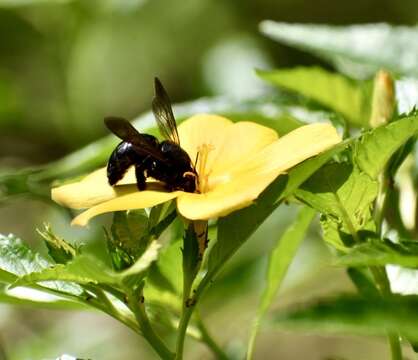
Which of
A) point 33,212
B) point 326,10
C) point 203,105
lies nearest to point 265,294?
point 203,105

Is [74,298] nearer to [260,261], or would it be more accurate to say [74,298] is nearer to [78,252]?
[78,252]

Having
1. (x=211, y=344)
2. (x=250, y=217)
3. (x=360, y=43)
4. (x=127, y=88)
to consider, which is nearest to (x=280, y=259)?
(x=211, y=344)

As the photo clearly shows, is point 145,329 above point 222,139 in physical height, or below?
below

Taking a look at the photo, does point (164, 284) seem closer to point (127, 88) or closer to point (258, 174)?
point (258, 174)

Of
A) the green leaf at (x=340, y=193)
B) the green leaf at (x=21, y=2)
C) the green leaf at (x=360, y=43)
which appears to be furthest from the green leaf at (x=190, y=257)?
the green leaf at (x=21, y=2)

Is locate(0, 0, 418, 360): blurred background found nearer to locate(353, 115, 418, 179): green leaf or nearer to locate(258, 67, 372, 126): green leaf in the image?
locate(258, 67, 372, 126): green leaf

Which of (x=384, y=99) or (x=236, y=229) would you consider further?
(x=384, y=99)
